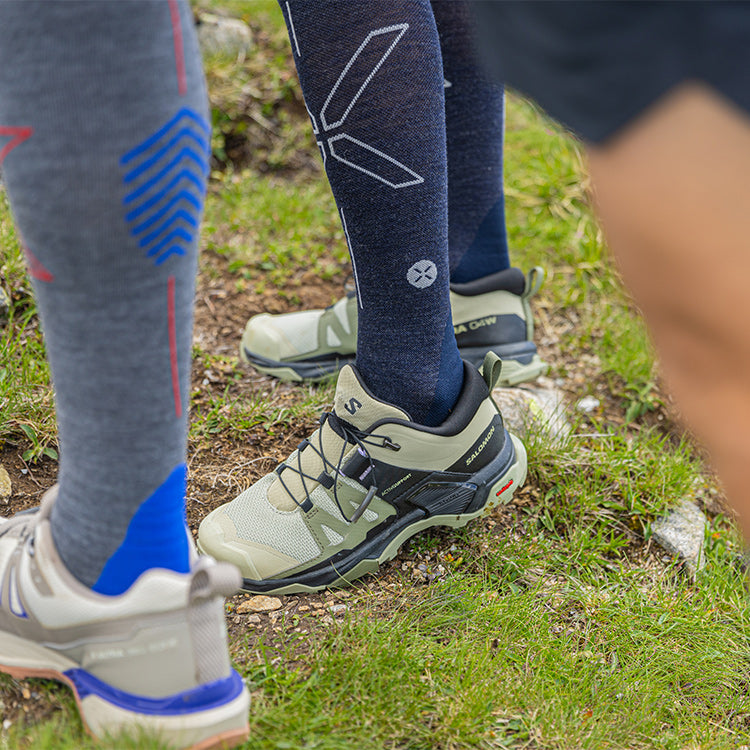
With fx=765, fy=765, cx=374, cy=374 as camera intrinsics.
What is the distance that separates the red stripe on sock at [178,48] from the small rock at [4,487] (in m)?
1.03

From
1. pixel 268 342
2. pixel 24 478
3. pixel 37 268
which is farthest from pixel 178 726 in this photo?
pixel 268 342

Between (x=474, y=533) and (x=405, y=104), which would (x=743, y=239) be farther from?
(x=474, y=533)

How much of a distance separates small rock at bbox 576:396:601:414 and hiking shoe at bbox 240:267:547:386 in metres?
0.21

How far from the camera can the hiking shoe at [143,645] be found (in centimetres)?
96

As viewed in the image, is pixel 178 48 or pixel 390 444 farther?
pixel 390 444

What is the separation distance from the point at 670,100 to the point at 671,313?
19cm

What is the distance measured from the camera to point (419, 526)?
1512 mm

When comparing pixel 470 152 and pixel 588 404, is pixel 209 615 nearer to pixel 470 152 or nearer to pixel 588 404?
pixel 470 152

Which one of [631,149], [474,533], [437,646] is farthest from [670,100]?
[474,533]

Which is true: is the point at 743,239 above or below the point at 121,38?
below

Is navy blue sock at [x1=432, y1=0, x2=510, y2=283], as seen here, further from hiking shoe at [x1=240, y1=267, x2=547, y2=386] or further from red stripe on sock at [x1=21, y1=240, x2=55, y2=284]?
red stripe on sock at [x1=21, y1=240, x2=55, y2=284]

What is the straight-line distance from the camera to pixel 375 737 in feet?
3.74

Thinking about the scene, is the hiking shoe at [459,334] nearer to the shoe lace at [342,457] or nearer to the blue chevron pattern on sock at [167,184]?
the shoe lace at [342,457]

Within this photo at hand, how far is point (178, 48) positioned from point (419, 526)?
3.27 feet
